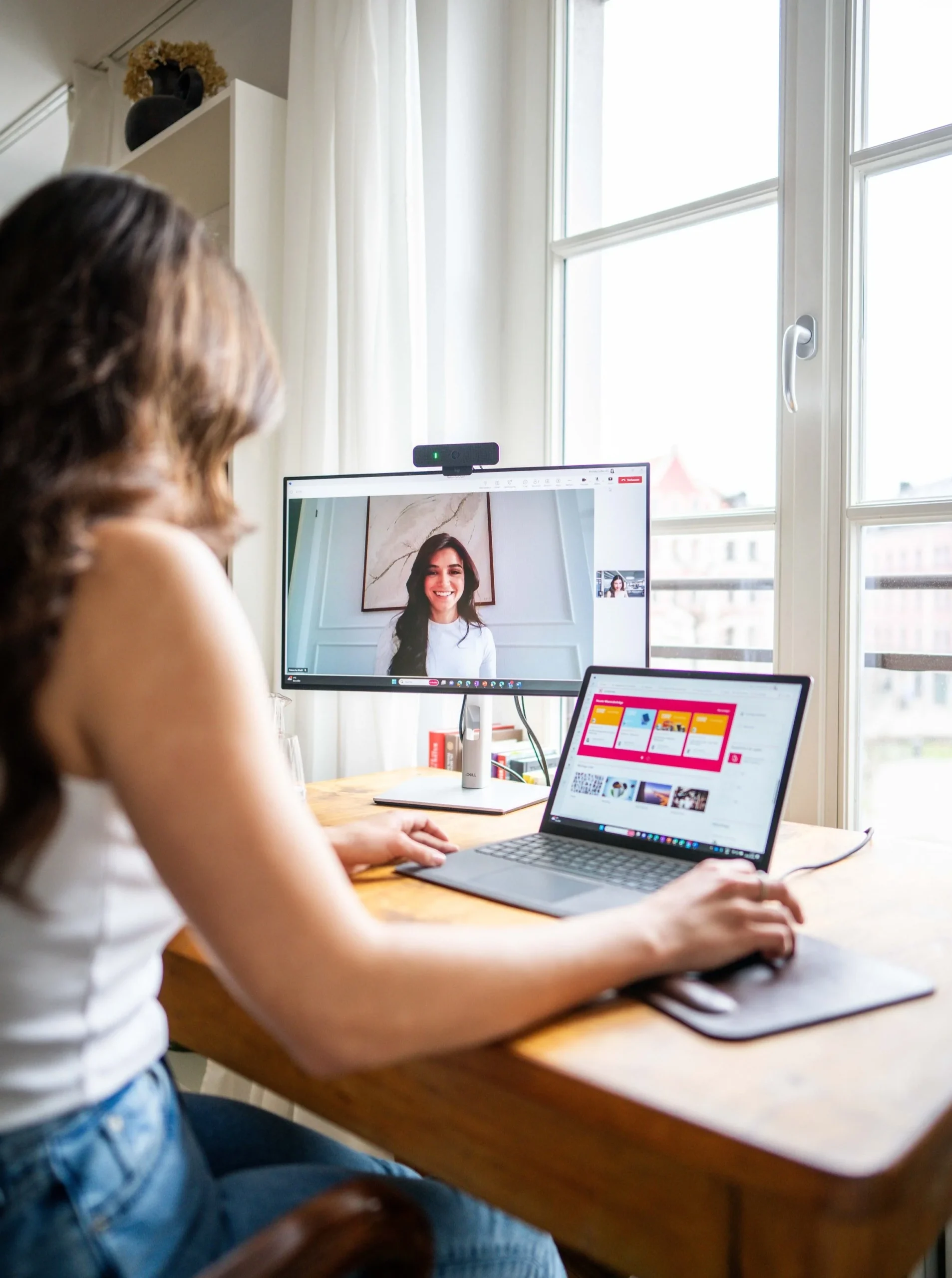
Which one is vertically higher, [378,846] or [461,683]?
[461,683]

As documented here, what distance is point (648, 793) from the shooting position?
108cm

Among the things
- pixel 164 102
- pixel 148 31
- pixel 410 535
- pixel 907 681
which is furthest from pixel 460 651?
pixel 148 31

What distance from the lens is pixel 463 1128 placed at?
0.72 meters

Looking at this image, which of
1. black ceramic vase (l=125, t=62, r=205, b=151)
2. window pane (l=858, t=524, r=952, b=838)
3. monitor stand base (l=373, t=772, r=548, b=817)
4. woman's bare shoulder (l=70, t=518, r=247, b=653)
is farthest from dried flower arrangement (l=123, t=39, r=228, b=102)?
woman's bare shoulder (l=70, t=518, r=247, b=653)

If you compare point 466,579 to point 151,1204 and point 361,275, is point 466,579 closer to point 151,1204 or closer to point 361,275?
point 361,275

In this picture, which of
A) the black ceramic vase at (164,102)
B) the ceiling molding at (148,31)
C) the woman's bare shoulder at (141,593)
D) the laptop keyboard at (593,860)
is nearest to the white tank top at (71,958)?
the woman's bare shoulder at (141,593)

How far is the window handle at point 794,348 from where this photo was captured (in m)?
1.55

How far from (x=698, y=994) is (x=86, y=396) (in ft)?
1.94

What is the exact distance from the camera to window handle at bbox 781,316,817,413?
1.55m

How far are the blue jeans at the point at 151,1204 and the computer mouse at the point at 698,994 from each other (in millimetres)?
248

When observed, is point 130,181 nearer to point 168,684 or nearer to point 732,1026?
point 168,684

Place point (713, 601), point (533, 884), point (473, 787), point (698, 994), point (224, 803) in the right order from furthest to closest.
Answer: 1. point (713, 601)
2. point (473, 787)
3. point (533, 884)
4. point (698, 994)
5. point (224, 803)

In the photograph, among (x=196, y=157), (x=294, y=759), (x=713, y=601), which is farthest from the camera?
(x=196, y=157)

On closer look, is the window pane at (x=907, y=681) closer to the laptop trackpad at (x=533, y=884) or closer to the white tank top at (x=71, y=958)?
the laptop trackpad at (x=533, y=884)
